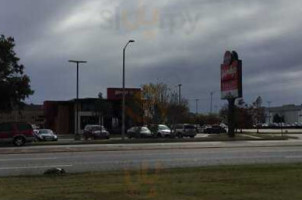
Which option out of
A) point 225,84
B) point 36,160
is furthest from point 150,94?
point 36,160

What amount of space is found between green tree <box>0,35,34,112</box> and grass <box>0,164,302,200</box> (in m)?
31.5

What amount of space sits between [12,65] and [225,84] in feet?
75.2

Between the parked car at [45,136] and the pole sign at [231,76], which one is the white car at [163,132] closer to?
the pole sign at [231,76]

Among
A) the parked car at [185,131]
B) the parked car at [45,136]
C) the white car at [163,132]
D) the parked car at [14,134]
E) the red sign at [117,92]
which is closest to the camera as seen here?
the parked car at [14,134]

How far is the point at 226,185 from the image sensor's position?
10.9 meters

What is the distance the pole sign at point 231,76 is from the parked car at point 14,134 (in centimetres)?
2335

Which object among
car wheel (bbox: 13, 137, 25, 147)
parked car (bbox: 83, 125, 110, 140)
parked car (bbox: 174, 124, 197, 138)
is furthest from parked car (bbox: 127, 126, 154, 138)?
car wheel (bbox: 13, 137, 25, 147)

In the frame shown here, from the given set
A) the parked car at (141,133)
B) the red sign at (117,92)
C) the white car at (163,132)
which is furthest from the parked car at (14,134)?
the red sign at (117,92)

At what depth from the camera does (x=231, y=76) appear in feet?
184

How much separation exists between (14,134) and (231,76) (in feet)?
82.4

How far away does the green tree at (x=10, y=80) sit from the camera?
43906mm

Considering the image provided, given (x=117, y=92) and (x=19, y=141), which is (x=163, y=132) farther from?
(x=117, y=92)

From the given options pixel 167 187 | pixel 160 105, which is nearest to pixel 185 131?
pixel 160 105

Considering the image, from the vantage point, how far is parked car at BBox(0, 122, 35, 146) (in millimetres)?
38562
